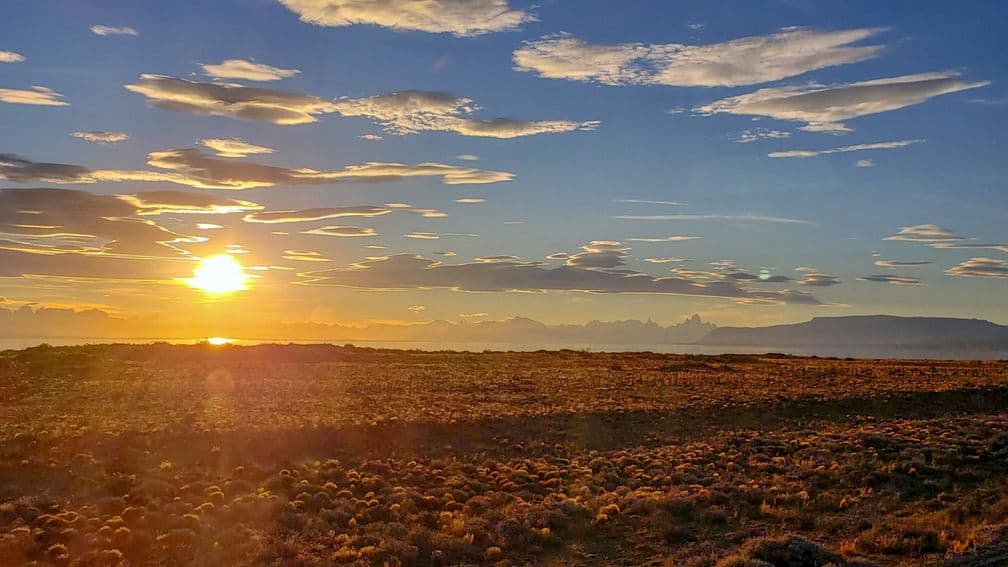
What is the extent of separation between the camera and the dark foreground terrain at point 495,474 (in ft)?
51.6

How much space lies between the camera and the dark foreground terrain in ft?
51.6

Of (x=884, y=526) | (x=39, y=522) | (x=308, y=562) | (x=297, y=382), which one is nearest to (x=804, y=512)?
(x=884, y=526)

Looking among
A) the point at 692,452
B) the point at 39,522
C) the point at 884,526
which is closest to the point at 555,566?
the point at 884,526

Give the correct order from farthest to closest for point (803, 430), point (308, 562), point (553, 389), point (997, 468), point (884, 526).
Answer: point (553, 389) < point (803, 430) < point (997, 468) < point (884, 526) < point (308, 562)

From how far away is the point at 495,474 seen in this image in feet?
77.7

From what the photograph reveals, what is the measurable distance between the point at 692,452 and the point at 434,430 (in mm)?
9947

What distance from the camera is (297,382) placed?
1848 inches

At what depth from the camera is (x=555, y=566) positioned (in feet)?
49.4

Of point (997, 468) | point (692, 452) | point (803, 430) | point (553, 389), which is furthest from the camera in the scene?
point (553, 389)

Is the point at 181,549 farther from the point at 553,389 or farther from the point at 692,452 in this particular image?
the point at 553,389

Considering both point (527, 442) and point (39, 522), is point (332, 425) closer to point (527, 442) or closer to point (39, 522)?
point (527, 442)

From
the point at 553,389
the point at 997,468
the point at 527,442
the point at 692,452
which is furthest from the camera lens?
the point at 553,389

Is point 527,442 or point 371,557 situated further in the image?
point 527,442

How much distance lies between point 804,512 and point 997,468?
26.8 ft
